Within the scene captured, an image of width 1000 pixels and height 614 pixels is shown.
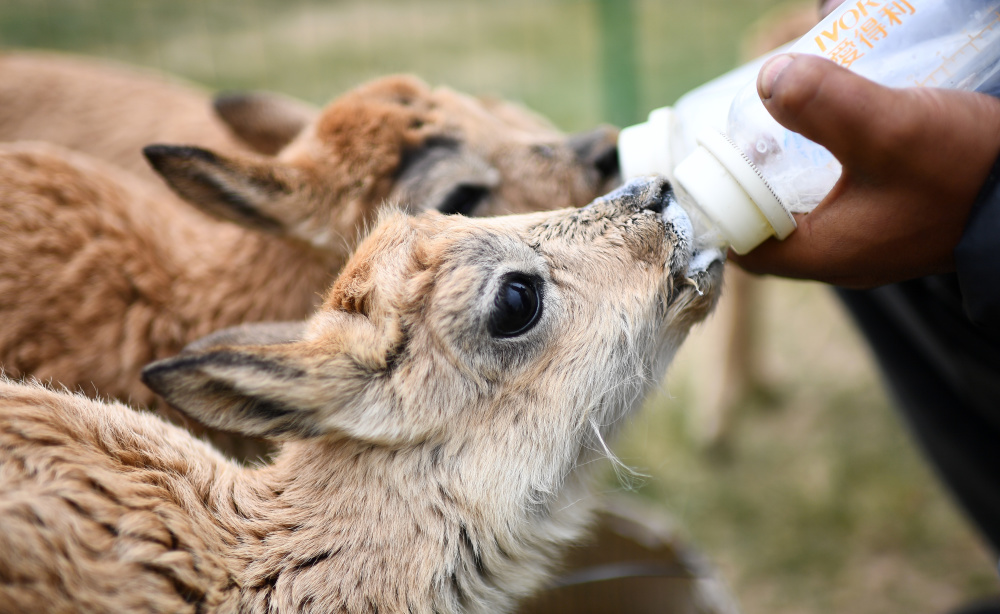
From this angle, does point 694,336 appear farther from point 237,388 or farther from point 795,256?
point 237,388

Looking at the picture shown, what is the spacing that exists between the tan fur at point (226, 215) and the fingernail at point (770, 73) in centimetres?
129

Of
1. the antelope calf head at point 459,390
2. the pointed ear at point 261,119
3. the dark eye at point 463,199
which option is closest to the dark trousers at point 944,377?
the antelope calf head at point 459,390

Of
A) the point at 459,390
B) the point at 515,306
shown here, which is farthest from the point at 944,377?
the point at 459,390

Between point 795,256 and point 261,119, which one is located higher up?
point 795,256

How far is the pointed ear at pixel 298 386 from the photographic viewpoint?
1811 mm

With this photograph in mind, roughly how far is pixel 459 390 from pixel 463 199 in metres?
1.18

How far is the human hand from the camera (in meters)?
1.69

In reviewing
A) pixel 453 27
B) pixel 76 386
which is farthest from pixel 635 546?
pixel 453 27

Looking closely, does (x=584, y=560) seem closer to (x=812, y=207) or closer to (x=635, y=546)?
(x=635, y=546)

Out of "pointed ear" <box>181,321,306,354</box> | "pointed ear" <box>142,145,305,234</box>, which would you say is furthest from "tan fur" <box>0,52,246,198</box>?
"pointed ear" <box>181,321,306,354</box>

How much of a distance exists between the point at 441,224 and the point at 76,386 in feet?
5.36

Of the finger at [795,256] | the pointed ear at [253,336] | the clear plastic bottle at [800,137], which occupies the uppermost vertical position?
the clear plastic bottle at [800,137]

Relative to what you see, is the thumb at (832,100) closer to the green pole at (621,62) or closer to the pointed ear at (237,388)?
the pointed ear at (237,388)

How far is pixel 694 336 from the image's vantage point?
8.93 ft
